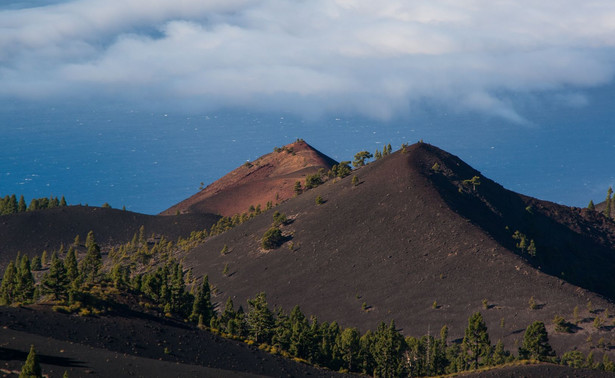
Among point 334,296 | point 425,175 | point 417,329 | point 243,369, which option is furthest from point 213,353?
point 425,175

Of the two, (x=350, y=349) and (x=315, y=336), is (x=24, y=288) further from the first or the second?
(x=350, y=349)

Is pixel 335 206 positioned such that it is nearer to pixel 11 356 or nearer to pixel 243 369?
pixel 243 369

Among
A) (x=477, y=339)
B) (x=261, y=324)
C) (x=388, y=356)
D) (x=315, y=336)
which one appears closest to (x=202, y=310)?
(x=261, y=324)

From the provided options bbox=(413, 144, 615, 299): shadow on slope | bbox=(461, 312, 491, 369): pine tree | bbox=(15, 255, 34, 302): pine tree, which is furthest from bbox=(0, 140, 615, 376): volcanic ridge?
bbox=(15, 255, 34, 302): pine tree

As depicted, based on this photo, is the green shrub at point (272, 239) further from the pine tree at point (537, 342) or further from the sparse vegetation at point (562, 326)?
the pine tree at point (537, 342)

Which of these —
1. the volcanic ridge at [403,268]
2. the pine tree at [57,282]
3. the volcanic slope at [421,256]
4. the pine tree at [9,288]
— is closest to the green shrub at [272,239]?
the volcanic ridge at [403,268]

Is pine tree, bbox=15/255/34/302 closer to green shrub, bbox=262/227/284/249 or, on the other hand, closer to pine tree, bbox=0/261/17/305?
pine tree, bbox=0/261/17/305
